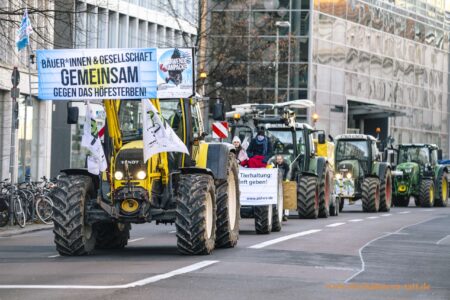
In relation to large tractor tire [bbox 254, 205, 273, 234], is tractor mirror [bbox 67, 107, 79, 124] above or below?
above

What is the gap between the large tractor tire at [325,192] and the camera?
122 ft

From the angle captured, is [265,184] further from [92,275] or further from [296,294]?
[296,294]

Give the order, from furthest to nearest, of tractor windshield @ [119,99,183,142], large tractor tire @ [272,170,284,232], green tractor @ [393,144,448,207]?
green tractor @ [393,144,448,207], large tractor tire @ [272,170,284,232], tractor windshield @ [119,99,183,142]

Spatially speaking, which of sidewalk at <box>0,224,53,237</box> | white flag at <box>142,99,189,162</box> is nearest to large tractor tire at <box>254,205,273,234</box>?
sidewalk at <box>0,224,53,237</box>

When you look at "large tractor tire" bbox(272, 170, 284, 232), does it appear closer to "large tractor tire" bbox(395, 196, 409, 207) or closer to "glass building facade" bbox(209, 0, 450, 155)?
"large tractor tire" bbox(395, 196, 409, 207)

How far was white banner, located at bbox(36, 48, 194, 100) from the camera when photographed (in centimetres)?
2028

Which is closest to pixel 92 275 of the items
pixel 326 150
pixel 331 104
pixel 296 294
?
pixel 296 294

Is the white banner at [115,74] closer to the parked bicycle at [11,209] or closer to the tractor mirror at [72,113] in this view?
the tractor mirror at [72,113]

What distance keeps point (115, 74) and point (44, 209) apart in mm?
13428

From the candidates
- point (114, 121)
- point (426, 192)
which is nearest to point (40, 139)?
point (426, 192)

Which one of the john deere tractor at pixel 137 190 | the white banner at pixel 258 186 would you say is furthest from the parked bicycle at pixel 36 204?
the john deere tractor at pixel 137 190

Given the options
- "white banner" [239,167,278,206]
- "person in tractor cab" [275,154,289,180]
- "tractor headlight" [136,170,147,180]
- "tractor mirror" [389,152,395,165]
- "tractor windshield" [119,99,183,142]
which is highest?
"tractor windshield" [119,99,183,142]

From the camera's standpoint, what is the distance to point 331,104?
261ft

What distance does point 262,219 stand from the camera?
89.8 feet
